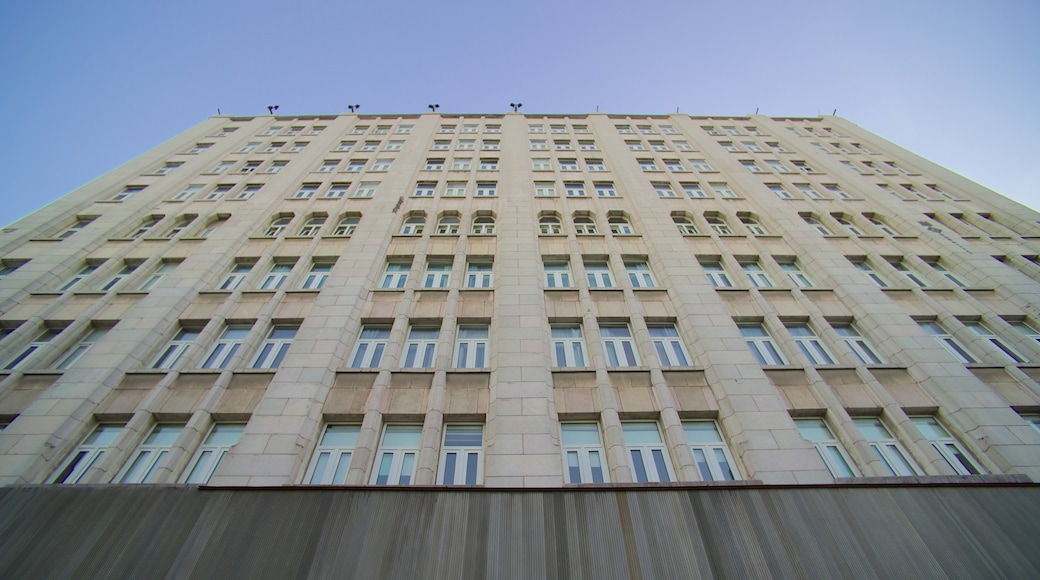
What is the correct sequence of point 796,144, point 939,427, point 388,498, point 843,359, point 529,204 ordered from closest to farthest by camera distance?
point 388,498
point 939,427
point 843,359
point 529,204
point 796,144

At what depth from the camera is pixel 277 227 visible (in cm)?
1858

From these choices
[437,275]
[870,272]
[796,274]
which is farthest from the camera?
[870,272]

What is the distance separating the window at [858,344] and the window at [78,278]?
26.8 meters

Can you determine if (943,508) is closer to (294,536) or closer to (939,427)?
(939,427)

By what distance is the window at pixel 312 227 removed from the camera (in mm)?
17892

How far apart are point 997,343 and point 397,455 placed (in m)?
19.0

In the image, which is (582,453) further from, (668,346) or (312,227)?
(312,227)

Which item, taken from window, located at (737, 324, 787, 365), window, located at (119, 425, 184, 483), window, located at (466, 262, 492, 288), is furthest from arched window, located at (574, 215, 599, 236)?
window, located at (119, 425, 184, 483)

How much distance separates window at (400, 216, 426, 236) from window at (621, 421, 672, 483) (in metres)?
11.5

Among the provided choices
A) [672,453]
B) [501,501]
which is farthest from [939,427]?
[501,501]

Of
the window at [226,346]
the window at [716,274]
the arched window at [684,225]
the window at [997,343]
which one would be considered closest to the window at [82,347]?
the window at [226,346]

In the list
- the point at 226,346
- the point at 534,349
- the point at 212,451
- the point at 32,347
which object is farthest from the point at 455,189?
the point at 32,347

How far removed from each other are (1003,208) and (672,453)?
23.0m

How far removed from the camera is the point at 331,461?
32.2 feet
